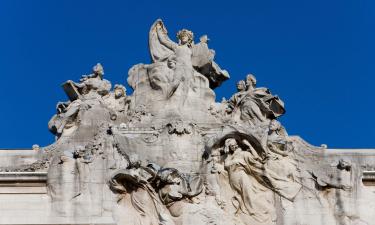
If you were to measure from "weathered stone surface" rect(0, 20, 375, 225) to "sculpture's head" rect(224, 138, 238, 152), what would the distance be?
3cm

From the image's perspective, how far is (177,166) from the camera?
20734 mm

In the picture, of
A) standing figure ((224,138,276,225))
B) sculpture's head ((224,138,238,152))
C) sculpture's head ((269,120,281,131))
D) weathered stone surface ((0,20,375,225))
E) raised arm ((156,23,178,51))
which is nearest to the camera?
weathered stone surface ((0,20,375,225))

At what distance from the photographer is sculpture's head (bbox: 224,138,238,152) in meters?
20.7

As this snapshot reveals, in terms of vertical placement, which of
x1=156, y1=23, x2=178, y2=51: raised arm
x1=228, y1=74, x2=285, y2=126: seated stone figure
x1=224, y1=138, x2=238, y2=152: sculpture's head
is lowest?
x1=224, y1=138, x2=238, y2=152: sculpture's head

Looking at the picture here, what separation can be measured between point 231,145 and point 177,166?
1.20 metres

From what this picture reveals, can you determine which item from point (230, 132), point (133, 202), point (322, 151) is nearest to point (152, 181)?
point (133, 202)

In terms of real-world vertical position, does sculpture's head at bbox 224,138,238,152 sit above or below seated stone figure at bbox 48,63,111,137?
below

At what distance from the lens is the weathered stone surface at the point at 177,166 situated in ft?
66.6

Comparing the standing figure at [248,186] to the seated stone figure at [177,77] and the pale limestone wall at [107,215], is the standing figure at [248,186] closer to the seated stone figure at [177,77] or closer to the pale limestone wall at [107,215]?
the pale limestone wall at [107,215]

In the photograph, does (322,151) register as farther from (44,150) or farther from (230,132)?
(44,150)

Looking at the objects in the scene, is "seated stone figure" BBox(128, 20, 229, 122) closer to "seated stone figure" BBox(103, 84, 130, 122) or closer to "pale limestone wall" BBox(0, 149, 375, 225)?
"seated stone figure" BBox(103, 84, 130, 122)

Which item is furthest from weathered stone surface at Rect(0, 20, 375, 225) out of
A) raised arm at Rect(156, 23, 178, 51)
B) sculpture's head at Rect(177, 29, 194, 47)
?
sculpture's head at Rect(177, 29, 194, 47)

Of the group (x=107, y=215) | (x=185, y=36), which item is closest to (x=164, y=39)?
(x=185, y=36)

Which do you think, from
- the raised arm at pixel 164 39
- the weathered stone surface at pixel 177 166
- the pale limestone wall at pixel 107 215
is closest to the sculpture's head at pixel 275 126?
the weathered stone surface at pixel 177 166
